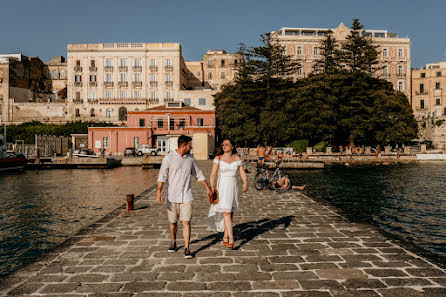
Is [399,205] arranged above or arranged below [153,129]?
below

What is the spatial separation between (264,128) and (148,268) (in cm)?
3952

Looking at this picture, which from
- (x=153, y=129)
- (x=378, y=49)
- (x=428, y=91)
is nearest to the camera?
(x=153, y=129)

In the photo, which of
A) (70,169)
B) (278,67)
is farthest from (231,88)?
(70,169)

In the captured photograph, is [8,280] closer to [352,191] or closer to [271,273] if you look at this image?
[271,273]

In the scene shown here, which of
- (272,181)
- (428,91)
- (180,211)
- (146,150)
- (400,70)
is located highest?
(400,70)

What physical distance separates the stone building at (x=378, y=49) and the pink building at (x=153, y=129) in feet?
94.0

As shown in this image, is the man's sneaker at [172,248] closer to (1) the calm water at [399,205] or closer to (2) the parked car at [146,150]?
(1) the calm water at [399,205]

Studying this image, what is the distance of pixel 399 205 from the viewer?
12930mm

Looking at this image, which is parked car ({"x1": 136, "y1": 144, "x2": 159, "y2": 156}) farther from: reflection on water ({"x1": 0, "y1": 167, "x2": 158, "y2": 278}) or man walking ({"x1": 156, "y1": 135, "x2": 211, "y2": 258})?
man walking ({"x1": 156, "y1": 135, "x2": 211, "y2": 258})

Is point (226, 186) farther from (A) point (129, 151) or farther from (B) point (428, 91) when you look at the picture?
(B) point (428, 91)

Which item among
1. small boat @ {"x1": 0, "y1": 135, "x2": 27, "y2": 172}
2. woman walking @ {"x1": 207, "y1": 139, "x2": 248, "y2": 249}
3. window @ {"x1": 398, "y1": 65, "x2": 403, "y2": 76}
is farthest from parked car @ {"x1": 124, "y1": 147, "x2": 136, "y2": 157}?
window @ {"x1": 398, "y1": 65, "x2": 403, "y2": 76}

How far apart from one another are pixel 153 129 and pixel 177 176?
137ft

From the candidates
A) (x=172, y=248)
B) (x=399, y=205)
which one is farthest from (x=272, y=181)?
(x=172, y=248)

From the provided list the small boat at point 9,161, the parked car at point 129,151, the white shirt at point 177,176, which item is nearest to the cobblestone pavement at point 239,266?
the white shirt at point 177,176
